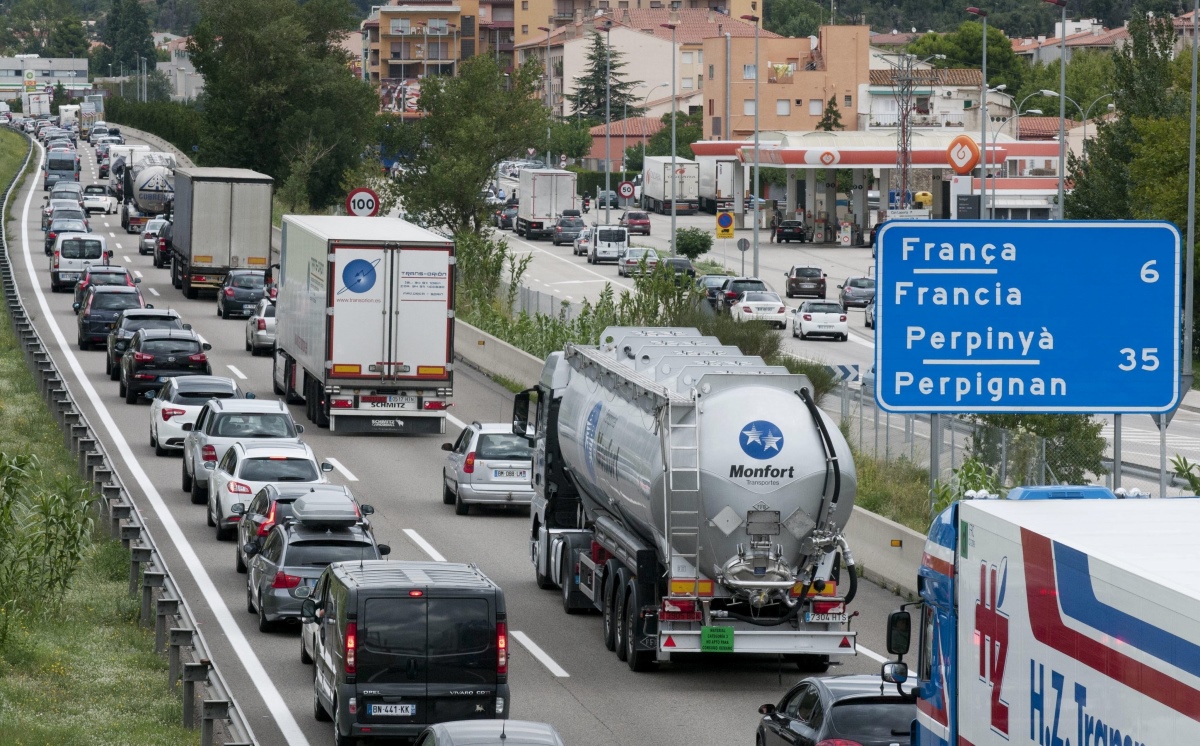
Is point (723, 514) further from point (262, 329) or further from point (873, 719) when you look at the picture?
point (262, 329)

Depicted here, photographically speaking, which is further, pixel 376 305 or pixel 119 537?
pixel 376 305

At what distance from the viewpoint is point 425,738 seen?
1287cm

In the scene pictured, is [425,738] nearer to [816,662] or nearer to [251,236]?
[816,662]

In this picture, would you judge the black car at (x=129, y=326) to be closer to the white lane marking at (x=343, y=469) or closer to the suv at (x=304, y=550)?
the white lane marking at (x=343, y=469)

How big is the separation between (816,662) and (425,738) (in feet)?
27.3

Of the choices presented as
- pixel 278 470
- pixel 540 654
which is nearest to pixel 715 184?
pixel 278 470

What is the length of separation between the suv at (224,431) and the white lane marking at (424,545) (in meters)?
2.44

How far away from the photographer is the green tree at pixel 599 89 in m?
163

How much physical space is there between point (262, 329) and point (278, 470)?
834 inches

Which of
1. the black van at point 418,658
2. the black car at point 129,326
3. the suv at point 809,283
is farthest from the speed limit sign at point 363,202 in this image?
the black van at point 418,658

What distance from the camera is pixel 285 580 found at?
818 inches

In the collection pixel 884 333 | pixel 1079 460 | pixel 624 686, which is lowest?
pixel 624 686

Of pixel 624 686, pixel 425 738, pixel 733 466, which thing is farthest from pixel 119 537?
pixel 425 738

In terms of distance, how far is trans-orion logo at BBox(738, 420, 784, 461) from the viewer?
1848 centimetres
